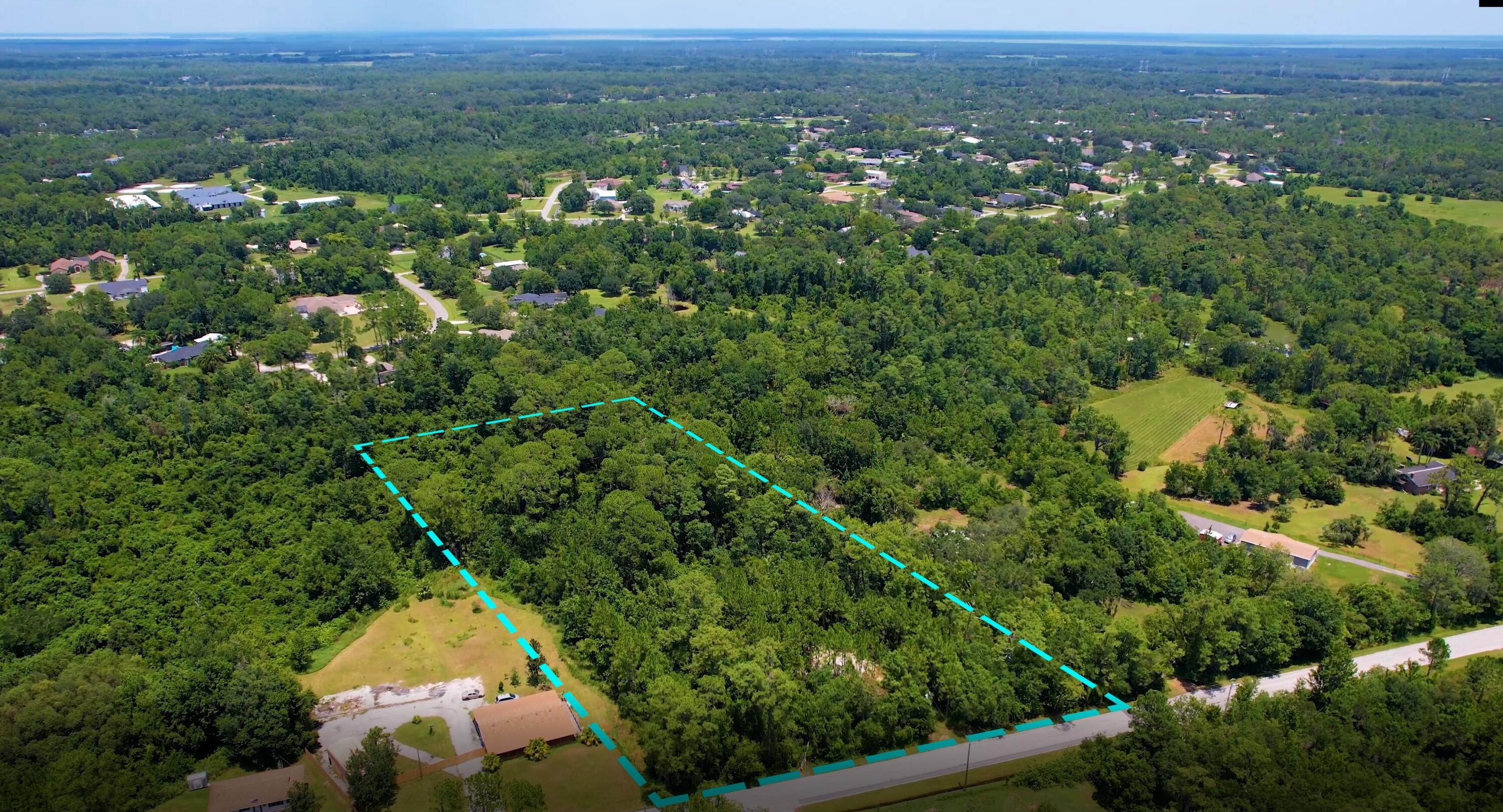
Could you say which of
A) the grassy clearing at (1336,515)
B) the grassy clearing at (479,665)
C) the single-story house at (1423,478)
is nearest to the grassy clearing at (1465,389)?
the single-story house at (1423,478)

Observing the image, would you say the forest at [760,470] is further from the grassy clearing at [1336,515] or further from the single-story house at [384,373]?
the single-story house at [384,373]

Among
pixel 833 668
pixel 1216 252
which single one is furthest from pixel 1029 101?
pixel 833 668

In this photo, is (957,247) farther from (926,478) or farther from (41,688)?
(41,688)

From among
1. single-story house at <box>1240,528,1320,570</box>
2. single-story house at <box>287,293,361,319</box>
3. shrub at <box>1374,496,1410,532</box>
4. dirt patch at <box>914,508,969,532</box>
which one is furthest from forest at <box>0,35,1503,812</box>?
single-story house at <box>1240,528,1320,570</box>

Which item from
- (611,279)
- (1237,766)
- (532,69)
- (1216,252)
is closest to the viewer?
(1237,766)

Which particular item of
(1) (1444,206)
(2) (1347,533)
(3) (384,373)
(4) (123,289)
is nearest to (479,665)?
(3) (384,373)

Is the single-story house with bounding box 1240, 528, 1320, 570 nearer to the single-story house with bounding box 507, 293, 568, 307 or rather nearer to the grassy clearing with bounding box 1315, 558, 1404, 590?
the grassy clearing with bounding box 1315, 558, 1404, 590
